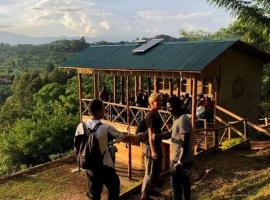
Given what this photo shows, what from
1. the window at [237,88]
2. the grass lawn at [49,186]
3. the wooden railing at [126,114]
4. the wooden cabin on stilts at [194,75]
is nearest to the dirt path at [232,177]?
the wooden cabin on stilts at [194,75]

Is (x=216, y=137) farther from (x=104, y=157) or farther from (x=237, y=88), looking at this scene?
(x=104, y=157)

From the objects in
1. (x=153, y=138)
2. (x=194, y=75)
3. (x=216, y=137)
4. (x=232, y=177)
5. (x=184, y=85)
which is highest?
(x=194, y=75)

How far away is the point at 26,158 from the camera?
89.9 ft

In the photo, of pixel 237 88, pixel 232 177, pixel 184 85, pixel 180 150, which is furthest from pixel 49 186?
pixel 180 150

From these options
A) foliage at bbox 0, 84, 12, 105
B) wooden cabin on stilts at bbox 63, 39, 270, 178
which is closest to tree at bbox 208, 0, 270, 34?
wooden cabin on stilts at bbox 63, 39, 270, 178

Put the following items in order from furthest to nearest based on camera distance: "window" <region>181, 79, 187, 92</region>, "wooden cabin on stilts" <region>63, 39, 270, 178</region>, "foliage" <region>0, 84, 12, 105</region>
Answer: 1. "foliage" <region>0, 84, 12, 105</region>
2. "window" <region>181, 79, 187, 92</region>
3. "wooden cabin on stilts" <region>63, 39, 270, 178</region>

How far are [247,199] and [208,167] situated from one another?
9.77ft

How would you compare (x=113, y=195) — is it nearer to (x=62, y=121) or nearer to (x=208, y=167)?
(x=208, y=167)

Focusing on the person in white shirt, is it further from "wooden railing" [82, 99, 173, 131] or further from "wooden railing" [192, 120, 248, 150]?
"wooden railing" [82, 99, 173, 131]

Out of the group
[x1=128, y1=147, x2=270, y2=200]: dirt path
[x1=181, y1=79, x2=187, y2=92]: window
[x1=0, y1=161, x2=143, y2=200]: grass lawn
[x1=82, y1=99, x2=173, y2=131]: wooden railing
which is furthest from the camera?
[x1=181, y1=79, x2=187, y2=92]: window

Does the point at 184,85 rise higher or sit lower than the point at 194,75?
lower

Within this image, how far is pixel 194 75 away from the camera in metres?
14.1

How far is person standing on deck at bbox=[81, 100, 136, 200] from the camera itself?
5695 mm

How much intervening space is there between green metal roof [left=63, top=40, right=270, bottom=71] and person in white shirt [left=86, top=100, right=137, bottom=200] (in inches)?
332
